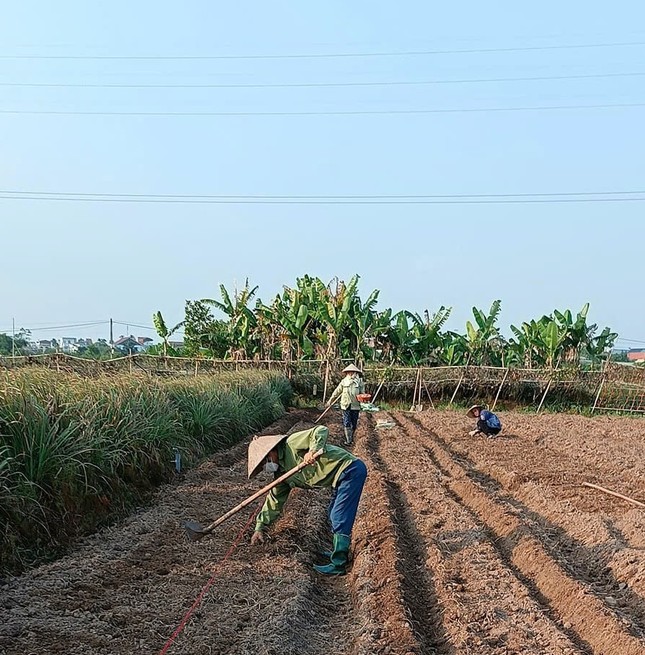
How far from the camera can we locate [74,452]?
747cm

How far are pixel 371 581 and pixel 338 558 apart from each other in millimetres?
699

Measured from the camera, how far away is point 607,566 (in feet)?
21.9

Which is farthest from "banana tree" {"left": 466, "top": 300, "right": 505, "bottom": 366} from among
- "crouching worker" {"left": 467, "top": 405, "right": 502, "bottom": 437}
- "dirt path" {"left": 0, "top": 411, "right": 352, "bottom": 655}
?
"dirt path" {"left": 0, "top": 411, "right": 352, "bottom": 655}

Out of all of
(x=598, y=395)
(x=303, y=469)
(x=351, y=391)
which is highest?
(x=351, y=391)

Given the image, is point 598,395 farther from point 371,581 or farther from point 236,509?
point 236,509

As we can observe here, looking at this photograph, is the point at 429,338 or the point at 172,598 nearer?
the point at 172,598

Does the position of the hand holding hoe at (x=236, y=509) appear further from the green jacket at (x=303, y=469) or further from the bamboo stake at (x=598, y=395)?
the bamboo stake at (x=598, y=395)

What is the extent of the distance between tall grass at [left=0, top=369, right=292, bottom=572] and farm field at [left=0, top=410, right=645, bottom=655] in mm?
346

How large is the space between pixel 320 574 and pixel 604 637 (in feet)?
8.15

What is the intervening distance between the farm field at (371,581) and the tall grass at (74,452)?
346 mm

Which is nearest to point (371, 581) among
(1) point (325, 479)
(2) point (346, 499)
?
(2) point (346, 499)

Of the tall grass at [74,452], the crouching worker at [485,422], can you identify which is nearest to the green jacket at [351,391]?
the crouching worker at [485,422]

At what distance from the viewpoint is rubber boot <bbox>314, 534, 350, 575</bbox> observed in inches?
256

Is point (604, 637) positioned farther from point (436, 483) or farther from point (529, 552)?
point (436, 483)
